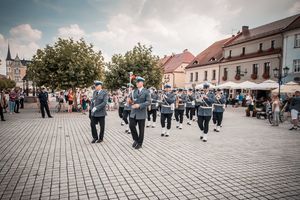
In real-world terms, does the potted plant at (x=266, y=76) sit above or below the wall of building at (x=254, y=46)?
below

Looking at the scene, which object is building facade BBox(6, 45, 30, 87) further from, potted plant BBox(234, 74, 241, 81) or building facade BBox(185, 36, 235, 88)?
potted plant BBox(234, 74, 241, 81)

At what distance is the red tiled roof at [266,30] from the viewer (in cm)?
3222

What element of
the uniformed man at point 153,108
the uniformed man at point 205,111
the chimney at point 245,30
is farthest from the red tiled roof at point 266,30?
the uniformed man at point 205,111

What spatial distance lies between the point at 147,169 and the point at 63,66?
1508cm

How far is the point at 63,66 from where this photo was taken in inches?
719

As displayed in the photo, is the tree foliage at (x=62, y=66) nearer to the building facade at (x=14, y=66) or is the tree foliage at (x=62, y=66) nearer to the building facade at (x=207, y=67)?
the building facade at (x=207, y=67)

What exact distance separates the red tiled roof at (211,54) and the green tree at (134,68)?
1497cm

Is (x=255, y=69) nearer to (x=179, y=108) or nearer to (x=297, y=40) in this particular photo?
(x=297, y=40)

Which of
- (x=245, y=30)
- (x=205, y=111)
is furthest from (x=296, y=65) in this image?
(x=205, y=111)

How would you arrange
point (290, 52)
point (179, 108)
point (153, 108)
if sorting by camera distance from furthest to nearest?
point (290, 52), point (153, 108), point (179, 108)

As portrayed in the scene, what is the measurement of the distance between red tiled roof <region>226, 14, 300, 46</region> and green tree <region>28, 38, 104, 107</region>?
2493 cm

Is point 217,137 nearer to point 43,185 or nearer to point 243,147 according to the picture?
point 243,147

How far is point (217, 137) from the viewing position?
9453mm

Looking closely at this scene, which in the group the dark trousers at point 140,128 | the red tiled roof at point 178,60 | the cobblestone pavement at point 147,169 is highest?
the red tiled roof at point 178,60
